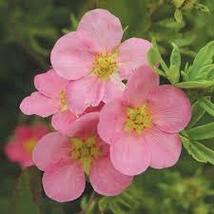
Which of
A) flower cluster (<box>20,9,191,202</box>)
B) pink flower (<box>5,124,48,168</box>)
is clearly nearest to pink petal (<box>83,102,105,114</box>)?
flower cluster (<box>20,9,191,202</box>)

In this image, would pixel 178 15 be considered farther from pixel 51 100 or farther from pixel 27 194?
pixel 27 194

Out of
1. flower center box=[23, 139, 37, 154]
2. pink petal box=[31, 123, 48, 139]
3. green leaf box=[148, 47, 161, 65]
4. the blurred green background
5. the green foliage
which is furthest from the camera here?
flower center box=[23, 139, 37, 154]

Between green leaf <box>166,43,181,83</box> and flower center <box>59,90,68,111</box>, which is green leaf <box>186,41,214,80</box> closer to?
green leaf <box>166,43,181,83</box>

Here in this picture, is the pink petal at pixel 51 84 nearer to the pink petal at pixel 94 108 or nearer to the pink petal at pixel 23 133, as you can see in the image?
the pink petal at pixel 94 108

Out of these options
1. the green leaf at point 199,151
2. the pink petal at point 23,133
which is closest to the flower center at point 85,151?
the green leaf at point 199,151

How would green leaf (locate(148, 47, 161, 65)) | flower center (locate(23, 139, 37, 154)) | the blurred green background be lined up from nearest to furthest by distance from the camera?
green leaf (locate(148, 47, 161, 65))
the blurred green background
flower center (locate(23, 139, 37, 154))

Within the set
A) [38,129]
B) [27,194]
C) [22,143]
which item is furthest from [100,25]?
[22,143]

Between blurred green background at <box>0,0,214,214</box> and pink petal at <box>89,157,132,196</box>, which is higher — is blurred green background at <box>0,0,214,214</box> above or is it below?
below
